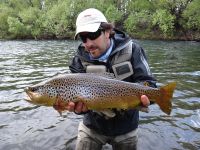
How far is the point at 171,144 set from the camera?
26.8ft

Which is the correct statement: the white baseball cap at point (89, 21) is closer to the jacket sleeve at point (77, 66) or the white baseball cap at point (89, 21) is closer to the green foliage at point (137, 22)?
the jacket sleeve at point (77, 66)

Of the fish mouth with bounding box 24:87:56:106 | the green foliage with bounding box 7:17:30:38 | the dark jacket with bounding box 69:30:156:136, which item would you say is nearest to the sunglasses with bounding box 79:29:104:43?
the dark jacket with bounding box 69:30:156:136

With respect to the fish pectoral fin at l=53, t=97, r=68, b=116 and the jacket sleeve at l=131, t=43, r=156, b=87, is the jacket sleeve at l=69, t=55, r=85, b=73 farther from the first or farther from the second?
the fish pectoral fin at l=53, t=97, r=68, b=116

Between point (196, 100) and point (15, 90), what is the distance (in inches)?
275

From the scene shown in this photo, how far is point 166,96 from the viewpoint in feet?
14.7

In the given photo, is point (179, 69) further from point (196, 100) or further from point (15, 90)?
point (15, 90)

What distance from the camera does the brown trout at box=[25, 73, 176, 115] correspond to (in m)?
4.47

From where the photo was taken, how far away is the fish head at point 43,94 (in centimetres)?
448

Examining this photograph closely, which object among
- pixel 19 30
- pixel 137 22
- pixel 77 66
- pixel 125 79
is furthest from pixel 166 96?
pixel 19 30

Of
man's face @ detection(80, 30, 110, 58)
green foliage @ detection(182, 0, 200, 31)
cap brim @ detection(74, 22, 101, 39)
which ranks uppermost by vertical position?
cap brim @ detection(74, 22, 101, 39)

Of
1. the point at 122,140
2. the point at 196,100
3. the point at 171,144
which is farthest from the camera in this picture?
the point at 196,100

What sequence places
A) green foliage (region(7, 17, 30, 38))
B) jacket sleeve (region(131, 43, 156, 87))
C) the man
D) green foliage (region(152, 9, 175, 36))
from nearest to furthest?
the man, jacket sleeve (region(131, 43, 156, 87)), green foliage (region(152, 9, 175, 36)), green foliage (region(7, 17, 30, 38))

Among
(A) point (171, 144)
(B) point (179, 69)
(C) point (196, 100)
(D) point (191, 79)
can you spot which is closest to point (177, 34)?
(B) point (179, 69)

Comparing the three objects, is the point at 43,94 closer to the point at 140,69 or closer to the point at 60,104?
the point at 60,104
